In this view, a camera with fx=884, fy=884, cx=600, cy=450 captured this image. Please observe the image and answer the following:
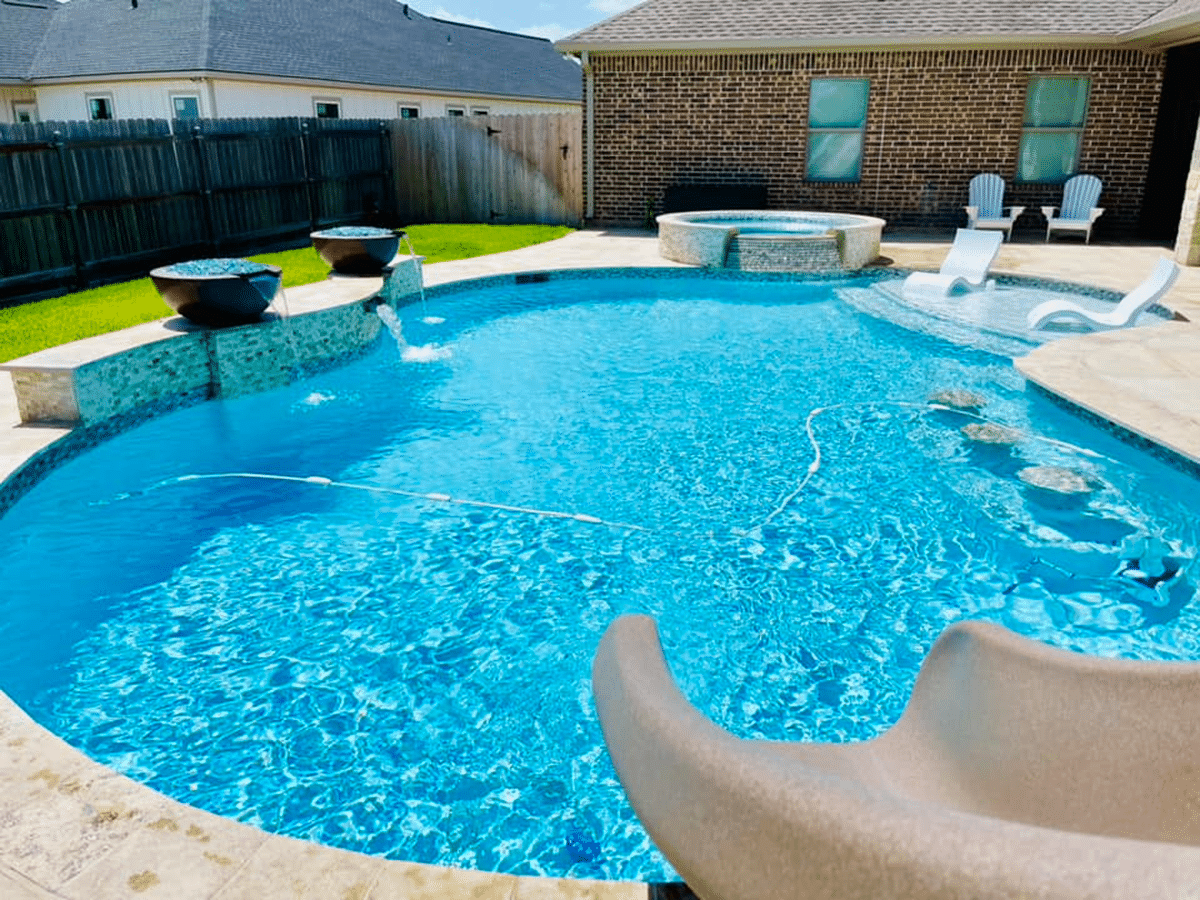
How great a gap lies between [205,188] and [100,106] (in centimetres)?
1296

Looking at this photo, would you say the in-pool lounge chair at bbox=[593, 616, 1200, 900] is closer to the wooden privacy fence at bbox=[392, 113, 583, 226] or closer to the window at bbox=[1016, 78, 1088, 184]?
the window at bbox=[1016, 78, 1088, 184]

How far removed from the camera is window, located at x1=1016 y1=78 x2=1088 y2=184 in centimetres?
1472

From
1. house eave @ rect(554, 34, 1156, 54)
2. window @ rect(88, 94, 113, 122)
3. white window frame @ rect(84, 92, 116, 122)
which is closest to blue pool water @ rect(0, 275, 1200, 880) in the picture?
house eave @ rect(554, 34, 1156, 54)

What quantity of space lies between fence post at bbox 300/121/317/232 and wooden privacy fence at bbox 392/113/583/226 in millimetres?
2969

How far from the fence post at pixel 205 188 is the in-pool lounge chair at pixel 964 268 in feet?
31.8

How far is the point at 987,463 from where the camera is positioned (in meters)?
6.00

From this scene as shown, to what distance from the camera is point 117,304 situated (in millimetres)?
9719

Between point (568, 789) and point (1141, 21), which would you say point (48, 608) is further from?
point (1141, 21)

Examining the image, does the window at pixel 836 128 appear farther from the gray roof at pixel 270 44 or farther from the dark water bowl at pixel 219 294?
the gray roof at pixel 270 44

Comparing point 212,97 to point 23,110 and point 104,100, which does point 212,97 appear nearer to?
point 104,100

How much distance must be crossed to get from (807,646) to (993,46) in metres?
14.1

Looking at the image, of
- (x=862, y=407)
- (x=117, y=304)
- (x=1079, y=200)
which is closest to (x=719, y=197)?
(x=1079, y=200)

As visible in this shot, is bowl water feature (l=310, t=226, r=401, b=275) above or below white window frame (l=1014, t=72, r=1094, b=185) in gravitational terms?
below

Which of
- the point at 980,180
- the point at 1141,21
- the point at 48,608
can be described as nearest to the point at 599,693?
the point at 48,608
